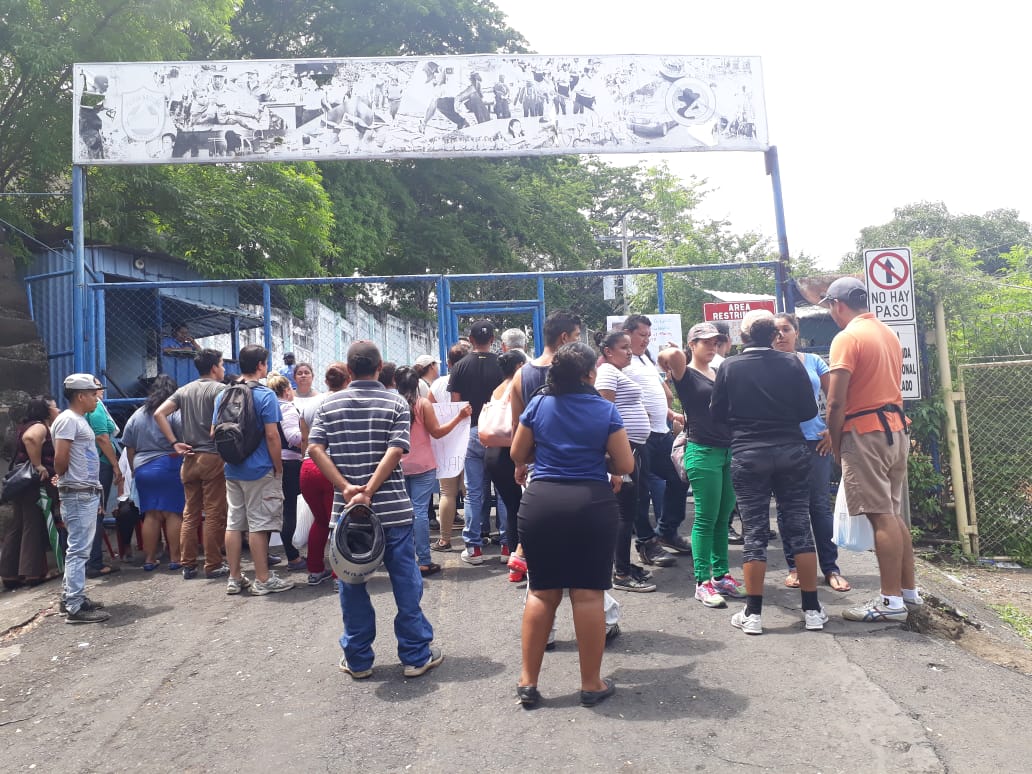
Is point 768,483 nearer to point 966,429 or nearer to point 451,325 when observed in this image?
point 966,429

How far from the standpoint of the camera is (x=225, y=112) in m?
8.61

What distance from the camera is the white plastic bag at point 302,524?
21.2 feet

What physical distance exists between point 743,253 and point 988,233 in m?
25.3

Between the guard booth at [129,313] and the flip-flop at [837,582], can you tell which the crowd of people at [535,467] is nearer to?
the flip-flop at [837,582]

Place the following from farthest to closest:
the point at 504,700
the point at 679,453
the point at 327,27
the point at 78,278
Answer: the point at 327,27 → the point at 78,278 → the point at 679,453 → the point at 504,700

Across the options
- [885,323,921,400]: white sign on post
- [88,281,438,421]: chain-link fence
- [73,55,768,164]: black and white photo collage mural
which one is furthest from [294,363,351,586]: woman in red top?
[885,323,921,400]: white sign on post

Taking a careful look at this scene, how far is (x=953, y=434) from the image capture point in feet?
24.8

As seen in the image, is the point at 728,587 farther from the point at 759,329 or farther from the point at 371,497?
the point at 371,497

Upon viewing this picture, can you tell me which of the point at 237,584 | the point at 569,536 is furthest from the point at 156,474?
the point at 569,536

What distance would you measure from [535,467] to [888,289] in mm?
3864

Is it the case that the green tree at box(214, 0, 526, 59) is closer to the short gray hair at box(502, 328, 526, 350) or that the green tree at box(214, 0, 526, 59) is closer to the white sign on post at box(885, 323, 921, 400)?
the short gray hair at box(502, 328, 526, 350)

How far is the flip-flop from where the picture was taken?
5.54 meters

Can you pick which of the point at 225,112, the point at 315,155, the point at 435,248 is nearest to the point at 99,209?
the point at 225,112

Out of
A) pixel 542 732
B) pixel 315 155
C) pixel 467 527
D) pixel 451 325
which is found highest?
pixel 315 155
